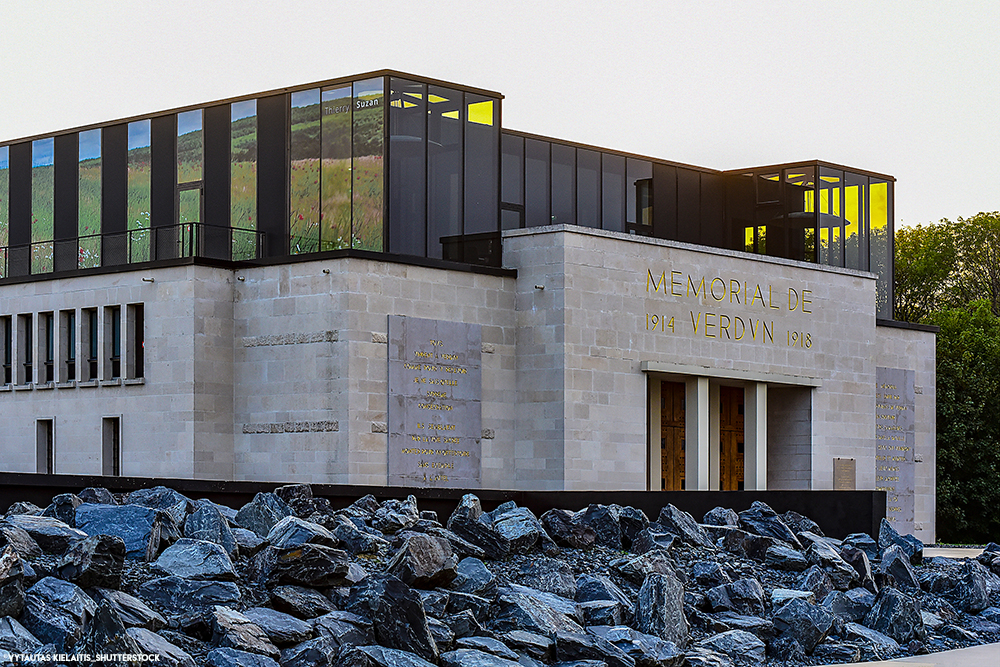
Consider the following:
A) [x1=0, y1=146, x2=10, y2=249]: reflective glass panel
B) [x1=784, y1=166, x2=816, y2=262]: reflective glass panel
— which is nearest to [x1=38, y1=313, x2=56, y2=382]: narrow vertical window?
[x1=0, y1=146, x2=10, y2=249]: reflective glass panel

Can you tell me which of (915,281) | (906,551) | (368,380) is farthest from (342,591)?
(915,281)

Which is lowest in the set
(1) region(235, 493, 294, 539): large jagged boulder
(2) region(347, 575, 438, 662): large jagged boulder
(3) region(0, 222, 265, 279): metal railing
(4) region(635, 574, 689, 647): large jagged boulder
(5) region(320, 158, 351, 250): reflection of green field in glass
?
(4) region(635, 574, 689, 647): large jagged boulder

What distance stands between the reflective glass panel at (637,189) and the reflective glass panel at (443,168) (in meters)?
8.79

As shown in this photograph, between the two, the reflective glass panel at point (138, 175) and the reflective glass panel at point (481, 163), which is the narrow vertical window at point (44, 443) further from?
the reflective glass panel at point (481, 163)

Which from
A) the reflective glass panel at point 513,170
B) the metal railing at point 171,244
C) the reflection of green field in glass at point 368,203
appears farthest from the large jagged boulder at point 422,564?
the reflective glass panel at point 513,170

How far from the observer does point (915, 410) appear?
41594 millimetres

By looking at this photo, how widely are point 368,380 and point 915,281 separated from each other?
43261mm

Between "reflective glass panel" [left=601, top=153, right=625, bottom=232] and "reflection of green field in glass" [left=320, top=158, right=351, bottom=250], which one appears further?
"reflective glass panel" [left=601, top=153, right=625, bottom=232]

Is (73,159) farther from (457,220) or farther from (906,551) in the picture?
(906,551)

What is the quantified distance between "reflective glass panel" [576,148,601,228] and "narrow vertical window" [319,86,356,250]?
8801mm

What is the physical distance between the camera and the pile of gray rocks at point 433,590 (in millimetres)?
10609

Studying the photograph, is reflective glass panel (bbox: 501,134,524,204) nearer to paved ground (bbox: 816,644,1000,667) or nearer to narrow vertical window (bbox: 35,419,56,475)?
narrow vertical window (bbox: 35,419,56,475)

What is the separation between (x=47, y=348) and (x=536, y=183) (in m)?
12.6

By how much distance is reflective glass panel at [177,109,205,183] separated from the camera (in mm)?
33250
